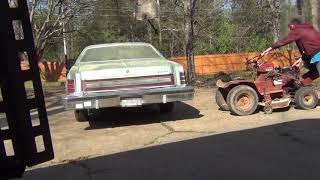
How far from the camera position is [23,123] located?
300cm

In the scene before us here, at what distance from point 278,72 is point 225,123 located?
1706 mm

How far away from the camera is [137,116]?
11.2 meters

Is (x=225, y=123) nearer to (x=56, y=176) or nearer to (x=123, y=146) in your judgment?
(x=123, y=146)

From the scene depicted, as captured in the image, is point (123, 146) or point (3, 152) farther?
point (123, 146)

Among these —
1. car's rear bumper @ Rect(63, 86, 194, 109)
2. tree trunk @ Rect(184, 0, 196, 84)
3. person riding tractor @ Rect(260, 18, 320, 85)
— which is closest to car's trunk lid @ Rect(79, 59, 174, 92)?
car's rear bumper @ Rect(63, 86, 194, 109)

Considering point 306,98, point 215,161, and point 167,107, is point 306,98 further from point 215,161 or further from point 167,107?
point 215,161

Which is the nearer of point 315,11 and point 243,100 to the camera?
point 243,100

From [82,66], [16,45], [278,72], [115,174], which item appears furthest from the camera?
[278,72]

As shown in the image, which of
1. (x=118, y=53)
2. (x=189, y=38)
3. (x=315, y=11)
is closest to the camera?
(x=118, y=53)

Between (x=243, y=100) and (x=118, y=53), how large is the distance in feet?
8.47

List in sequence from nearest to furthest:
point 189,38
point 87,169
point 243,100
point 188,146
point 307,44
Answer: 1. point 87,169
2. point 188,146
3. point 243,100
4. point 307,44
5. point 189,38

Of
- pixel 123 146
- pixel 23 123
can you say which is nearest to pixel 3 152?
pixel 23 123

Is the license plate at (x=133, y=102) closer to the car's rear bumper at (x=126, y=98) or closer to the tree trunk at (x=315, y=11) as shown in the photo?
the car's rear bumper at (x=126, y=98)

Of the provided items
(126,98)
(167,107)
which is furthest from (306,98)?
(126,98)
